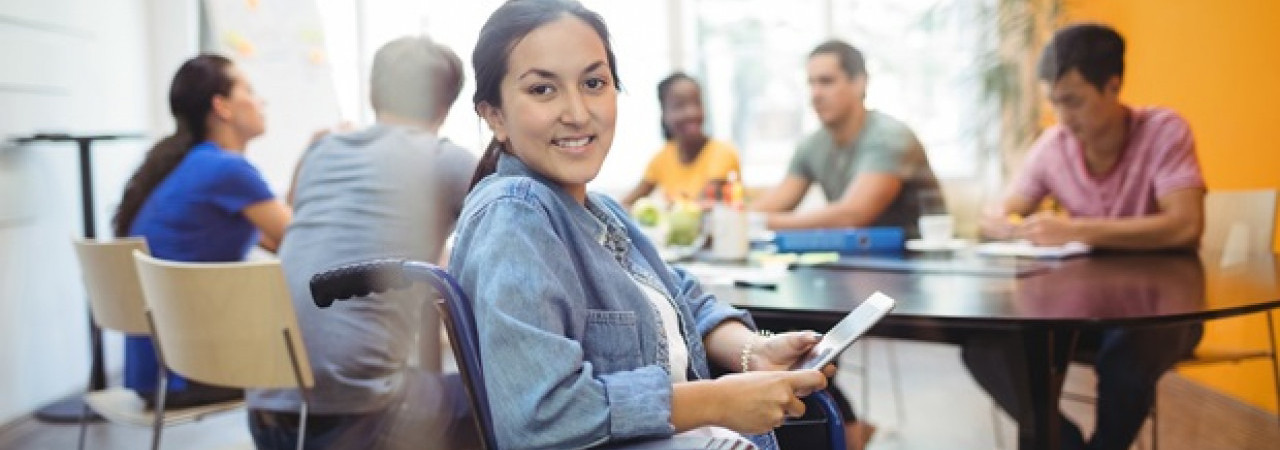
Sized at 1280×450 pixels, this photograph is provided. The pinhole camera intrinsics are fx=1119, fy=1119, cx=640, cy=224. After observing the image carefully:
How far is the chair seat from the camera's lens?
1.89 metres

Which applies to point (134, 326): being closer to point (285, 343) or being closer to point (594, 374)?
point (285, 343)

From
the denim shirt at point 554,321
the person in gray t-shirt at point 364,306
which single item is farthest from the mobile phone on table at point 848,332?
the person in gray t-shirt at point 364,306

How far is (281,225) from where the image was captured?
231 centimetres

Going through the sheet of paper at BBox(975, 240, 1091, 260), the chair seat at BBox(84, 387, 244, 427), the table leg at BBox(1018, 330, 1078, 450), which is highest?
the sheet of paper at BBox(975, 240, 1091, 260)

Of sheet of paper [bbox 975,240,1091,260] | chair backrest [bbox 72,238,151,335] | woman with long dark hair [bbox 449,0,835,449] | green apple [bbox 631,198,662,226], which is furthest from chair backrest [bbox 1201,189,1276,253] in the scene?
chair backrest [bbox 72,238,151,335]

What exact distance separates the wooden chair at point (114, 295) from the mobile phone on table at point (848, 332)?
4.13ft

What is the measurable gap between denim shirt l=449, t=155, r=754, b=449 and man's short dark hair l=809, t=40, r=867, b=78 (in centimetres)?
189

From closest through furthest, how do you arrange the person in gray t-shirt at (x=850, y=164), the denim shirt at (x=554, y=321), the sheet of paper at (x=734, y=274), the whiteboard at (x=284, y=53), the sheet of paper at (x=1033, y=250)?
the denim shirt at (x=554, y=321)
the whiteboard at (x=284, y=53)
the sheet of paper at (x=734, y=274)
the sheet of paper at (x=1033, y=250)
the person in gray t-shirt at (x=850, y=164)

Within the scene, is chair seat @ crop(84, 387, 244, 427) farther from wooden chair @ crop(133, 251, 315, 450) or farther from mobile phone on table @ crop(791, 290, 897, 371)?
mobile phone on table @ crop(791, 290, 897, 371)

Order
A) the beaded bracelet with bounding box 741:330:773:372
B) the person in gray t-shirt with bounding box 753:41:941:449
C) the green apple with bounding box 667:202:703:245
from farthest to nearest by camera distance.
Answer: the person in gray t-shirt with bounding box 753:41:941:449, the green apple with bounding box 667:202:703:245, the beaded bracelet with bounding box 741:330:773:372

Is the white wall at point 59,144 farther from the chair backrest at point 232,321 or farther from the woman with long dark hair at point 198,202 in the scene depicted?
the chair backrest at point 232,321

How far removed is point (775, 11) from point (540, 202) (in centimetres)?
393

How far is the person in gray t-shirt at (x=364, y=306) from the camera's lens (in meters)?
1.76

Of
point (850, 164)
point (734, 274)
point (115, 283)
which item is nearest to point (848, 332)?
point (734, 274)
